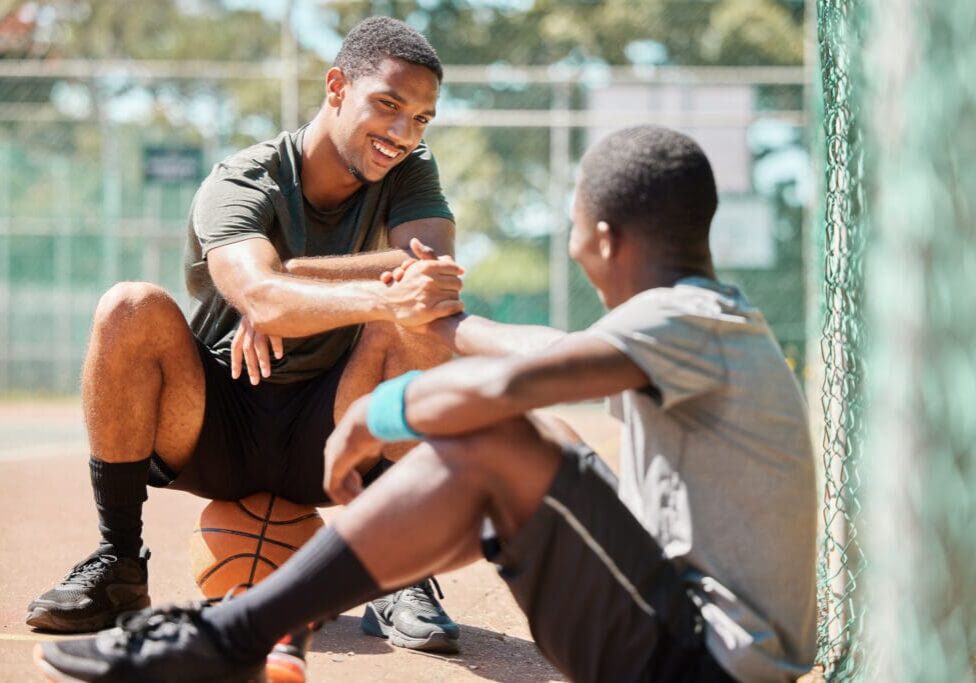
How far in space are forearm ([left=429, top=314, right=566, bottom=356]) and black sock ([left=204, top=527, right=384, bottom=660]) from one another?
23.8 inches

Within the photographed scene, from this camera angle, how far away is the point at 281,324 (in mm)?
3438

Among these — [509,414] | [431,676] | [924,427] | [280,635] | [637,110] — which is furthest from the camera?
[637,110]

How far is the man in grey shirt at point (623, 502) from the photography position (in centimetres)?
226

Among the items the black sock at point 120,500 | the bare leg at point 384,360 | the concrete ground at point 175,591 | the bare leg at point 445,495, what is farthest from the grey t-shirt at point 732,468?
the black sock at point 120,500

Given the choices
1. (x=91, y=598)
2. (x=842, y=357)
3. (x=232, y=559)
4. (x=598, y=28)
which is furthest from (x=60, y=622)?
(x=598, y=28)

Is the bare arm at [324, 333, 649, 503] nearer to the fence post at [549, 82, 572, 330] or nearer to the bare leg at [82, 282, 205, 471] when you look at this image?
the bare leg at [82, 282, 205, 471]

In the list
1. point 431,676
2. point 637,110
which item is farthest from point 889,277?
point 637,110

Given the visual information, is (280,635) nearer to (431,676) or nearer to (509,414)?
(509,414)

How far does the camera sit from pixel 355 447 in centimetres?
260

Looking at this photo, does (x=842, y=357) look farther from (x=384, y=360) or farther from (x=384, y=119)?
(x=384, y=119)

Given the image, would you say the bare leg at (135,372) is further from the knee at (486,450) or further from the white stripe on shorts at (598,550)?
the white stripe on shorts at (598,550)

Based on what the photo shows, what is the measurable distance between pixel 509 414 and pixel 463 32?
1863 centimetres

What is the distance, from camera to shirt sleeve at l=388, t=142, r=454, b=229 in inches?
162

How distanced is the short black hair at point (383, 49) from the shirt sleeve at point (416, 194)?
296mm
